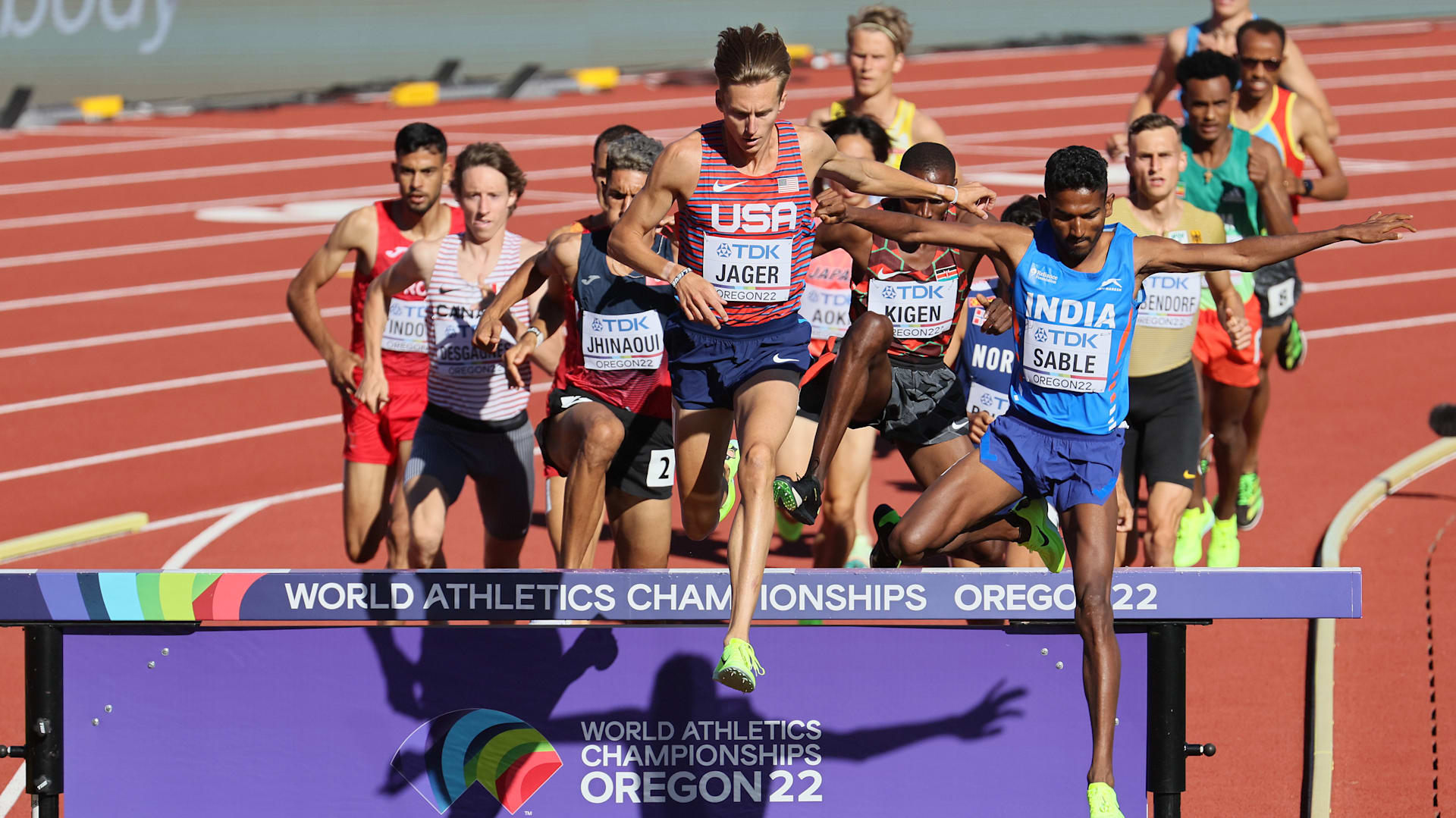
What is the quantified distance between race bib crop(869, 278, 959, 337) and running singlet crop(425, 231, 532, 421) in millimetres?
1414

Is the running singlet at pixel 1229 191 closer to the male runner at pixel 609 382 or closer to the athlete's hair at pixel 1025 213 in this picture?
the athlete's hair at pixel 1025 213

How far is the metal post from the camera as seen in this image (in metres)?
4.87

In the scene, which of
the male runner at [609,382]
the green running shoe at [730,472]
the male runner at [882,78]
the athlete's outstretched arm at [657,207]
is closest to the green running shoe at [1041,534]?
the athlete's outstretched arm at [657,207]

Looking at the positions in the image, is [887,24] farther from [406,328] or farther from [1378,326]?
[1378,326]

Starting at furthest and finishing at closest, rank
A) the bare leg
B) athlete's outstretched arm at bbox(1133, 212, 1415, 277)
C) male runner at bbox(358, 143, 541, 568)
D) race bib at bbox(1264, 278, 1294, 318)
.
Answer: race bib at bbox(1264, 278, 1294, 318), male runner at bbox(358, 143, 541, 568), athlete's outstretched arm at bbox(1133, 212, 1415, 277), the bare leg

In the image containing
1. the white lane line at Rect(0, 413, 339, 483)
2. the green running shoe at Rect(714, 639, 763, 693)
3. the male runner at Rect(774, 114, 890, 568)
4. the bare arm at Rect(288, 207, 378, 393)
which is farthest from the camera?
the white lane line at Rect(0, 413, 339, 483)

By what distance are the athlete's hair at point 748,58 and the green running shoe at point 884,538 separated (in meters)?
1.45

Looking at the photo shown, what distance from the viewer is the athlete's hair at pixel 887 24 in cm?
838

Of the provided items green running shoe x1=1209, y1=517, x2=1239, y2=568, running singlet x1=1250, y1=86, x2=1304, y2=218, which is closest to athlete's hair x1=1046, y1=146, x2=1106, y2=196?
green running shoe x1=1209, y1=517, x2=1239, y2=568

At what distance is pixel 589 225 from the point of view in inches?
247

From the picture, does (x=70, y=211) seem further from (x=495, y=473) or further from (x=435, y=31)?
(x=495, y=473)

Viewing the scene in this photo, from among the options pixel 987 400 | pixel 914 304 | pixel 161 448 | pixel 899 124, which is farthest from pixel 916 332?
pixel 161 448

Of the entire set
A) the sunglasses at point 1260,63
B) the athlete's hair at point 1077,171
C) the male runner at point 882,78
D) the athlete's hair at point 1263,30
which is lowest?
the athlete's hair at point 1077,171

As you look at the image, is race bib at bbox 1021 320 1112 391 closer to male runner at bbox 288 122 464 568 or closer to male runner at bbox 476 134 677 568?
male runner at bbox 476 134 677 568
